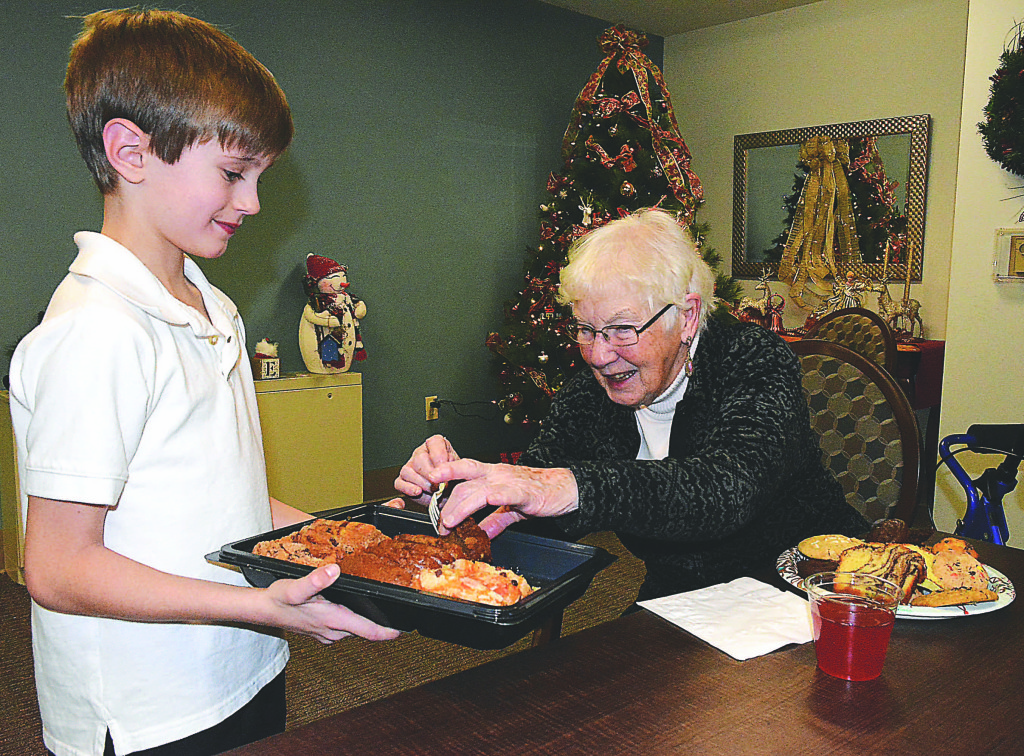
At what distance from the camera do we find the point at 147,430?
37.9 inches

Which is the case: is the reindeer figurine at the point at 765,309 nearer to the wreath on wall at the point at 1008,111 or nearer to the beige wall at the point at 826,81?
the beige wall at the point at 826,81

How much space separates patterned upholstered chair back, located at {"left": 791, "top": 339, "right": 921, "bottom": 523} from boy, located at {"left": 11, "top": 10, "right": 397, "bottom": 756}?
114cm

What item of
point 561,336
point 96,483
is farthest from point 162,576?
point 561,336

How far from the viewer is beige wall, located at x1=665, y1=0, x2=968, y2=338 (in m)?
4.64

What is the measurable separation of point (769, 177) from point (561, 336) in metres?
1.99

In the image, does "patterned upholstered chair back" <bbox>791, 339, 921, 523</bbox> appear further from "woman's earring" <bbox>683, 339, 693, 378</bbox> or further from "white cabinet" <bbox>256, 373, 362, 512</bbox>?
"white cabinet" <bbox>256, 373, 362, 512</bbox>

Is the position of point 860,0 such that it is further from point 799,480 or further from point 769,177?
point 799,480

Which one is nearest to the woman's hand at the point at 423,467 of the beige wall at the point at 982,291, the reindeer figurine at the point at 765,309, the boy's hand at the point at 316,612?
the boy's hand at the point at 316,612

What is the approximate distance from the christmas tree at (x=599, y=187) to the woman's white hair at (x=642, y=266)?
109 inches

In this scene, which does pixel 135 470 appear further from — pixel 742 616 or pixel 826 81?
pixel 826 81

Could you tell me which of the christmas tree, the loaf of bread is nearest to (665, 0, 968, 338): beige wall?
the christmas tree

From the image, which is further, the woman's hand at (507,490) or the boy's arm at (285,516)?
the boy's arm at (285,516)

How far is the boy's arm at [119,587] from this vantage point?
885 mm

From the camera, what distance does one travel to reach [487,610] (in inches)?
34.3
